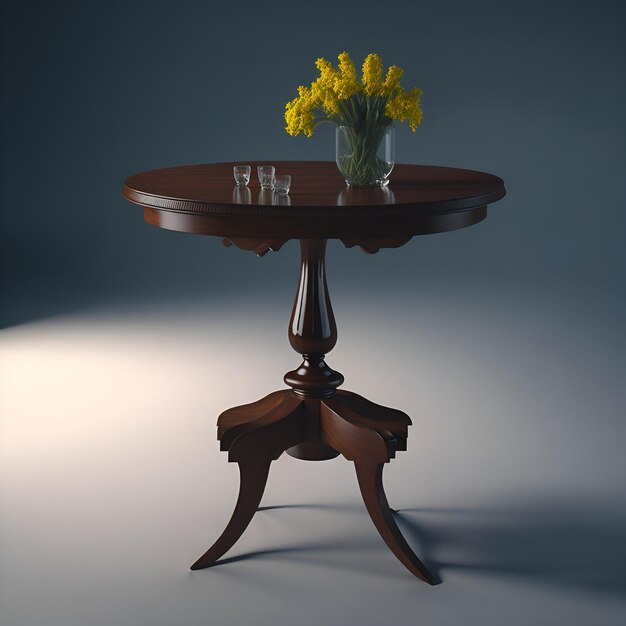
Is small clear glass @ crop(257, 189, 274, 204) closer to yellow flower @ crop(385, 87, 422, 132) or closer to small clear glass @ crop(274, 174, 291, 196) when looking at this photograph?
small clear glass @ crop(274, 174, 291, 196)

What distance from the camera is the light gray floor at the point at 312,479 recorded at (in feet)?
8.81

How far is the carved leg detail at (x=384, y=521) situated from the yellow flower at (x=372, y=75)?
1053 mm

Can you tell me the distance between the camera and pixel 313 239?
9.64ft

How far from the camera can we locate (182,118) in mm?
6531

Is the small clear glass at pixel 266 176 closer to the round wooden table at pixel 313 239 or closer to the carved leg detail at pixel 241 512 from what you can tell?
the round wooden table at pixel 313 239

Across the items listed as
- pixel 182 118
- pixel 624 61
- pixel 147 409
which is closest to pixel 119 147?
pixel 182 118

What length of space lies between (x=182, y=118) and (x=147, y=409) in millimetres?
3035

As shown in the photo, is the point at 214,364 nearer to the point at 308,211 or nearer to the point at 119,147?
the point at 308,211

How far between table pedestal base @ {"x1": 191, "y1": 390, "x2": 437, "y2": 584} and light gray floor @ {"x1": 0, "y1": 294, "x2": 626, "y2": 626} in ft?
0.31

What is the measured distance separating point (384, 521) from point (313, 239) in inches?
32.6

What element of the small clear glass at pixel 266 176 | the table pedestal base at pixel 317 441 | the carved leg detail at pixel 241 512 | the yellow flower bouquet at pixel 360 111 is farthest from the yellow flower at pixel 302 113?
the carved leg detail at pixel 241 512

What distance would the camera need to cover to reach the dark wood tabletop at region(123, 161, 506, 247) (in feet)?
8.28

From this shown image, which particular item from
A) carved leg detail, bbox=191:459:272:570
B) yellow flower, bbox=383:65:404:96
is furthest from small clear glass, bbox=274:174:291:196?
carved leg detail, bbox=191:459:272:570

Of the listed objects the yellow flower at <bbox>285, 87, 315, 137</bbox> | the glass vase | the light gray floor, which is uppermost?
the yellow flower at <bbox>285, 87, 315, 137</bbox>
